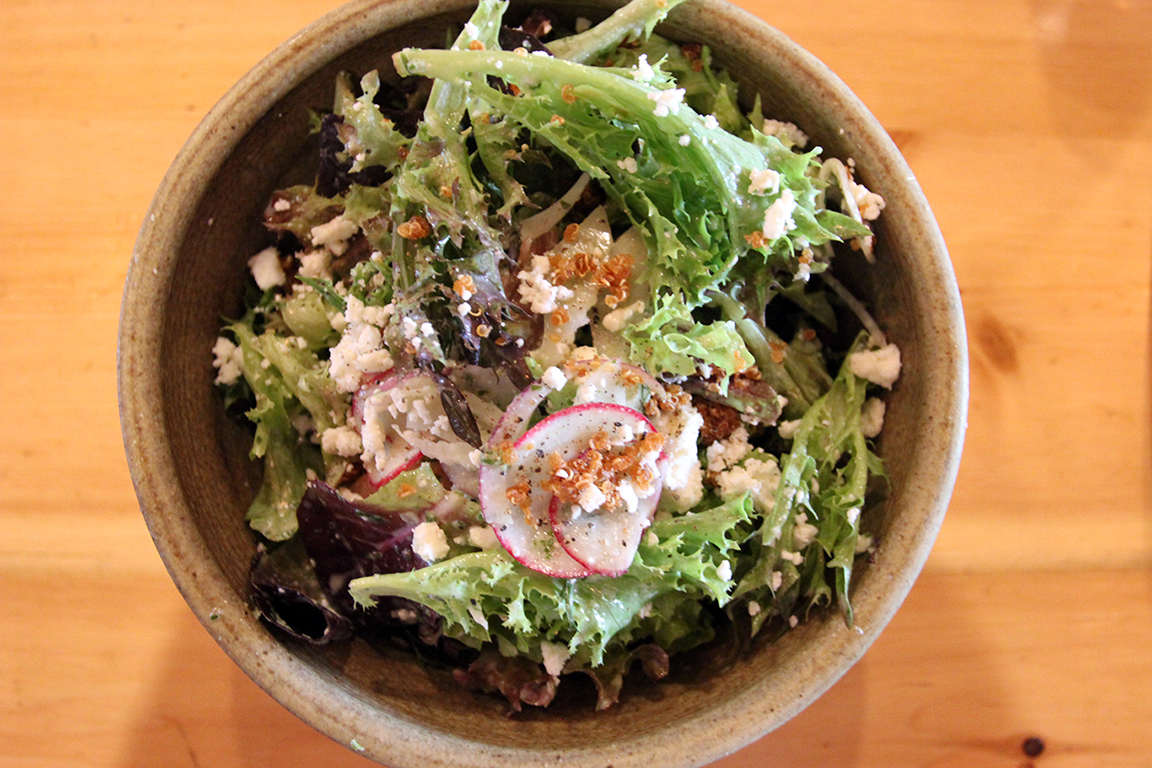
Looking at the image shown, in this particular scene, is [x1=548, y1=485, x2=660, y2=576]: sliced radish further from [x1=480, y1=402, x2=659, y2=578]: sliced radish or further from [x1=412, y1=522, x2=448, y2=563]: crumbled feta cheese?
[x1=412, y1=522, x2=448, y2=563]: crumbled feta cheese

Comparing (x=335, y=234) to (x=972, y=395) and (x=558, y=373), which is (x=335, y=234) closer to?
(x=558, y=373)

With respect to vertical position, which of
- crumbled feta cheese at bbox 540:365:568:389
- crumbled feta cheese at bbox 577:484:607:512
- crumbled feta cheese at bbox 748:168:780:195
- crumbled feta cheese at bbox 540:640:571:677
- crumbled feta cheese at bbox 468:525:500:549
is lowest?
crumbled feta cheese at bbox 540:640:571:677

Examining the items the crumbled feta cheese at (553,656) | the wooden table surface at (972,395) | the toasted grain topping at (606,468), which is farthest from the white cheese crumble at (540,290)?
the wooden table surface at (972,395)

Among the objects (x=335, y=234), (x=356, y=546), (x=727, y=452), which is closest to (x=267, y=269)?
(x=335, y=234)

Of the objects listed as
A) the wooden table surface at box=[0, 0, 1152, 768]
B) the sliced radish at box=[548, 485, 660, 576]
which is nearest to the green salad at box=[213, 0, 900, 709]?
the sliced radish at box=[548, 485, 660, 576]

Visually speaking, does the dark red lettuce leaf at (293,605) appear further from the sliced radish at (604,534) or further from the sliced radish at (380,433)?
the sliced radish at (604,534)

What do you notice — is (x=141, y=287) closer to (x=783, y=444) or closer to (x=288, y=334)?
(x=288, y=334)

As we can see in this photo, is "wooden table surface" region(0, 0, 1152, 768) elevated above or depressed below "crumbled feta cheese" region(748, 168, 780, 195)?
below
